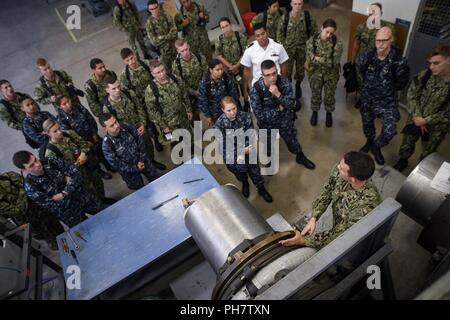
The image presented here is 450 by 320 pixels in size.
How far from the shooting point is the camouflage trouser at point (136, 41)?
23.2 feet

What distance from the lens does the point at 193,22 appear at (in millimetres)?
5961

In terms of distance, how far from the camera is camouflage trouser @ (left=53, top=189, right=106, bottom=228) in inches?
148

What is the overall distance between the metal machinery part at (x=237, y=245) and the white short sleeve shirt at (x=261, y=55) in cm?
267

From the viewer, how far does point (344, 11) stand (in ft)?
25.1

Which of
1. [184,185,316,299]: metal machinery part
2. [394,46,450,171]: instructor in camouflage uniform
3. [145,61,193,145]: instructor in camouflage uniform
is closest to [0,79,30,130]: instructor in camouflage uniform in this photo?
[145,61,193,145]: instructor in camouflage uniform

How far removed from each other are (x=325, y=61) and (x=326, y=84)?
16.0 inches

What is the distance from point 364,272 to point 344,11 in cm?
745

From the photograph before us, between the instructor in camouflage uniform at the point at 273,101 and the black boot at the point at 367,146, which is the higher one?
the instructor in camouflage uniform at the point at 273,101

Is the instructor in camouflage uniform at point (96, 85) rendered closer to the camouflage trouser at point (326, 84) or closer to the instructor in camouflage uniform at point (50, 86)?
the instructor in camouflage uniform at point (50, 86)

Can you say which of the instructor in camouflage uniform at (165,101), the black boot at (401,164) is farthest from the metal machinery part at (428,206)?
the instructor in camouflage uniform at (165,101)

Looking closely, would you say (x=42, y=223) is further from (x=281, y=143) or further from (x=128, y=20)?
(x=128, y=20)

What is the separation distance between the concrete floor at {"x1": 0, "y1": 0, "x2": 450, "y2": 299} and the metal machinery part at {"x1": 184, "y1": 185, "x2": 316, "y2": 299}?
1640 millimetres
